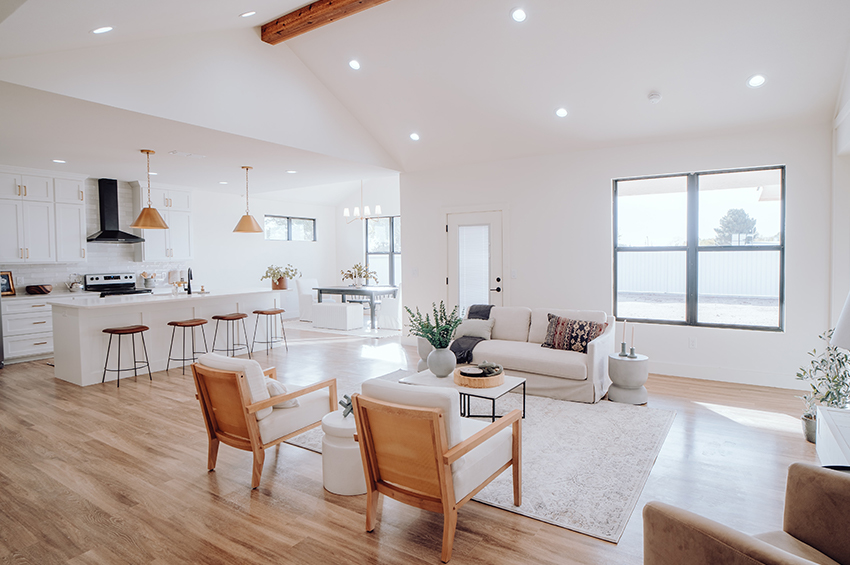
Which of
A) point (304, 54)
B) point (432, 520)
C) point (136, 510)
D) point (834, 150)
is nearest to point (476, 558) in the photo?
point (432, 520)

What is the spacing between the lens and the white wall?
493 centimetres

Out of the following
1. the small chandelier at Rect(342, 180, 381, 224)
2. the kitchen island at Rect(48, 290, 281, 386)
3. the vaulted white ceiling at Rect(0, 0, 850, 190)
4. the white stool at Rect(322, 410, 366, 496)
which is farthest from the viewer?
the small chandelier at Rect(342, 180, 381, 224)

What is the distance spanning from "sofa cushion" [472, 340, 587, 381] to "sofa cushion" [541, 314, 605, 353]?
3.7 inches

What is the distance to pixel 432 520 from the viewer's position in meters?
2.65

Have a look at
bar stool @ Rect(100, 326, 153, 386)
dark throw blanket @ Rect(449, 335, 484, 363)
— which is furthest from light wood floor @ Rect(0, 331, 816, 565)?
dark throw blanket @ Rect(449, 335, 484, 363)

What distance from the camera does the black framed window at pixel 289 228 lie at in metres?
A: 10.9

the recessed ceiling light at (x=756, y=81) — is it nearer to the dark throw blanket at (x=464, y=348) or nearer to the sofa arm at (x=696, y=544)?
the dark throw blanket at (x=464, y=348)

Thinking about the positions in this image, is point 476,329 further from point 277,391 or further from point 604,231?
point 277,391

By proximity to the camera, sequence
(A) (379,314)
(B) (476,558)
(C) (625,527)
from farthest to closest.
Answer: (A) (379,314)
(C) (625,527)
(B) (476,558)

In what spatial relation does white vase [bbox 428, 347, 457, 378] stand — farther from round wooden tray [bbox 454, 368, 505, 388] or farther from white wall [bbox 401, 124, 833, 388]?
white wall [bbox 401, 124, 833, 388]

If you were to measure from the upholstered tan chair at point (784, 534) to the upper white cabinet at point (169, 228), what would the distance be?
28.0 feet

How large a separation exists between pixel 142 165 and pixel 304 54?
9.35 ft

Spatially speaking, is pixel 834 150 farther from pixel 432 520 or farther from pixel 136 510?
pixel 136 510

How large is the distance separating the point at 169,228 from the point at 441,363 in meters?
6.61
